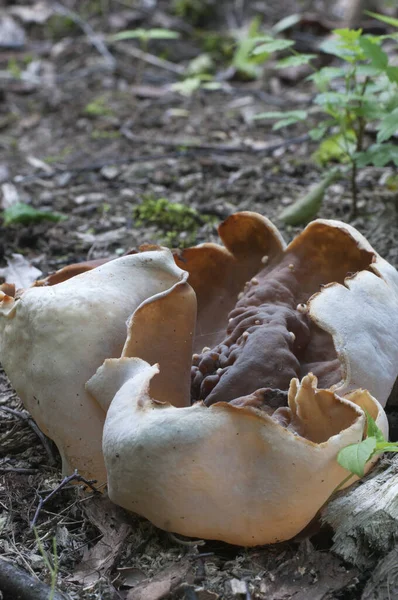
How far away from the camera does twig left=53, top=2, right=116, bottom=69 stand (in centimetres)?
945

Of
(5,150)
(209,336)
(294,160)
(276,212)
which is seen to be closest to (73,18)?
(5,150)

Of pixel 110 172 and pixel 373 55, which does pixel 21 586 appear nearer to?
pixel 373 55

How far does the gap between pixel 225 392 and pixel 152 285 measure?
0.53 meters

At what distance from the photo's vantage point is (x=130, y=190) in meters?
5.91

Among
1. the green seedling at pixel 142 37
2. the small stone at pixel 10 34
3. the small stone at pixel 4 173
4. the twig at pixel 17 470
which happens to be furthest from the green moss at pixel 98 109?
the twig at pixel 17 470

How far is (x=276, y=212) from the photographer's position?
516cm

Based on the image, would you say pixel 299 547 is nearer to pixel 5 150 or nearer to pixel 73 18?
pixel 5 150

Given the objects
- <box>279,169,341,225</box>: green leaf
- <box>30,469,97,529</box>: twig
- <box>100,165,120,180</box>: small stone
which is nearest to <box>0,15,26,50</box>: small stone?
<box>100,165,120,180</box>: small stone

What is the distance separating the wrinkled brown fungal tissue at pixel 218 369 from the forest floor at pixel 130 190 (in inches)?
6.3

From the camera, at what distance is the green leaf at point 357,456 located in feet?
6.54

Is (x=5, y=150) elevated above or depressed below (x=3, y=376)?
below

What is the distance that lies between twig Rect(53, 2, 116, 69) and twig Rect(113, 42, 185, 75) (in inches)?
8.1

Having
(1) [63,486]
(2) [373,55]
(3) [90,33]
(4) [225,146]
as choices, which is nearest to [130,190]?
(4) [225,146]

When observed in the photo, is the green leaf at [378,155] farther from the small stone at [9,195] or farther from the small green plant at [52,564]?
the small green plant at [52,564]
